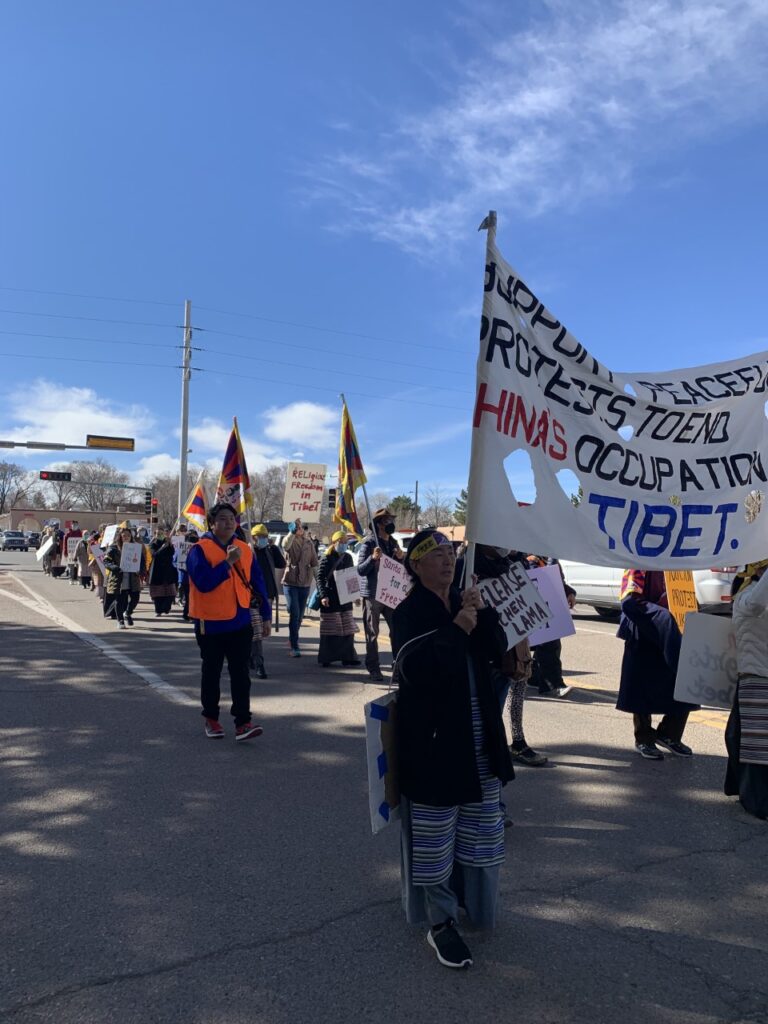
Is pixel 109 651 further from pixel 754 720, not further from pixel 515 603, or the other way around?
pixel 754 720

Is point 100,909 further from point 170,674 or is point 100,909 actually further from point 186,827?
point 170,674

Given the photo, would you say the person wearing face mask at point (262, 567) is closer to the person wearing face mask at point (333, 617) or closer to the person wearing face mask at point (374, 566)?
the person wearing face mask at point (333, 617)

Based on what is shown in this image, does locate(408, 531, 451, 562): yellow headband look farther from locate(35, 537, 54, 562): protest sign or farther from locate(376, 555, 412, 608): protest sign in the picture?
locate(35, 537, 54, 562): protest sign

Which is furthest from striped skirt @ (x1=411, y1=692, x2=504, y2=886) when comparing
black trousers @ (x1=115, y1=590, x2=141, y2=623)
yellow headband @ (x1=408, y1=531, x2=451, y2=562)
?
black trousers @ (x1=115, y1=590, x2=141, y2=623)

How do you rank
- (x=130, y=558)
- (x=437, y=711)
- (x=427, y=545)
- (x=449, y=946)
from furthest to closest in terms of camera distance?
(x=130, y=558) → (x=427, y=545) → (x=437, y=711) → (x=449, y=946)

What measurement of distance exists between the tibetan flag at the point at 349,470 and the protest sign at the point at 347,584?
Answer: 504mm

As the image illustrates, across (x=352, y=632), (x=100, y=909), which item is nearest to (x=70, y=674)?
(x=352, y=632)

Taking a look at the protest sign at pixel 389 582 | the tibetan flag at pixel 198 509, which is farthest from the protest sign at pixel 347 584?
the tibetan flag at pixel 198 509

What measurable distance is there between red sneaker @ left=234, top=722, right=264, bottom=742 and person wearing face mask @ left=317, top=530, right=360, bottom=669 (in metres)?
3.68

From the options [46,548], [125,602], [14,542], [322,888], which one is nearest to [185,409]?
[46,548]

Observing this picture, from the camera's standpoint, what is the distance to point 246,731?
611 cm

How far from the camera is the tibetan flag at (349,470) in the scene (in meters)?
9.54

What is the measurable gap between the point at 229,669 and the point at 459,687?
3583mm

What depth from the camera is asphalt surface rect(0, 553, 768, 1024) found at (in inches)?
107
